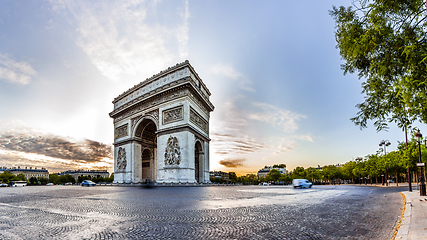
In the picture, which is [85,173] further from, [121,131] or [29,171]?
[121,131]

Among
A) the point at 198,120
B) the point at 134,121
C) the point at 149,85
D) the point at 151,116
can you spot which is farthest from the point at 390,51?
the point at 134,121

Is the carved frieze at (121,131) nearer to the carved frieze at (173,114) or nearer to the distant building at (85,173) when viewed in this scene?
the carved frieze at (173,114)

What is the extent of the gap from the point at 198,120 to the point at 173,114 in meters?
4.36

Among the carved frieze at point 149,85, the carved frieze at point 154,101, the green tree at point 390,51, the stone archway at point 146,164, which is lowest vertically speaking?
the stone archway at point 146,164

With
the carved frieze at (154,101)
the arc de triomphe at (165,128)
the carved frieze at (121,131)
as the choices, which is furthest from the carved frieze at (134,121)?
the carved frieze at (121,131)

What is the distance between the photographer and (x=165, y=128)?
30188 millimetres

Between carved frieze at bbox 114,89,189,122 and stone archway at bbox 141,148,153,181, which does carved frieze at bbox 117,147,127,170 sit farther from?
carved frieze at bbox 114,89,189,122

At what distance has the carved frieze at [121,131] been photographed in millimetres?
37100

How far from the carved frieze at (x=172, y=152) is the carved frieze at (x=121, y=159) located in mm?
10161

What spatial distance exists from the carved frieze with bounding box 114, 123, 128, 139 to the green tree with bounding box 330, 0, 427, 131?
34864 mm

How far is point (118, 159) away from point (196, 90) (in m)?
16.7

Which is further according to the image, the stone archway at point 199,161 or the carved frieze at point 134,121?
the carved frieze at point 134,121

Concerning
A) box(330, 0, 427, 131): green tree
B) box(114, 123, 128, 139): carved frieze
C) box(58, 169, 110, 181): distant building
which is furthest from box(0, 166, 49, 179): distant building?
box(330, 0, 427, 131): green tree

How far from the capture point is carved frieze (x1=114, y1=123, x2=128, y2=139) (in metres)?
37.1
